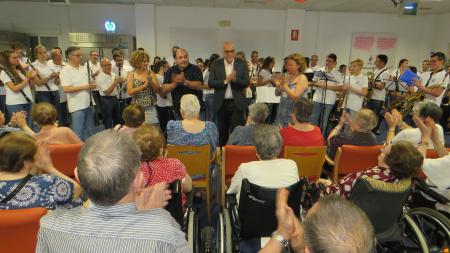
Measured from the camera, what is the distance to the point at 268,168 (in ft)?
6.21

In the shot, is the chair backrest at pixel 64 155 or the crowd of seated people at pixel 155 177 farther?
the chair backrest at pixel 64 155

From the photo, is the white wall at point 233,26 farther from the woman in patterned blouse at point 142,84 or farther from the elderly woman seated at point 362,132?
the elderly woman seated at point 362,132

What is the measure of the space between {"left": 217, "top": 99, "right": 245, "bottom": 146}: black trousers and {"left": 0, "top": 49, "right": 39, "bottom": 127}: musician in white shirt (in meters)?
3.07

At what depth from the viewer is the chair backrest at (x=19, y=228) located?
1.28 m

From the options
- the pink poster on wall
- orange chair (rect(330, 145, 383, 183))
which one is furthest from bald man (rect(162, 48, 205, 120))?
the pink poster on wall

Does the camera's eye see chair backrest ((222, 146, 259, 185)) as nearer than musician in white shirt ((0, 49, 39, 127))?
Yes

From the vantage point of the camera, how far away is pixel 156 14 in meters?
9.60

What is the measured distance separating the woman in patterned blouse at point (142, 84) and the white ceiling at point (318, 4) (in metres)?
5.40

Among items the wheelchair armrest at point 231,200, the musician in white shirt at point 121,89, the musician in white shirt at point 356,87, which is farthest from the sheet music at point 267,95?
the wheelchair armrest at point 231,200

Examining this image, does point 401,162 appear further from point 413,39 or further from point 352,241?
point 413,39

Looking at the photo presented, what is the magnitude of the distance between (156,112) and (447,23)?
36.2ft

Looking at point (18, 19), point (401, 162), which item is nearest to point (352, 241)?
point (401, 162)

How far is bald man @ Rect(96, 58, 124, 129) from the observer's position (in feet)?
16.7

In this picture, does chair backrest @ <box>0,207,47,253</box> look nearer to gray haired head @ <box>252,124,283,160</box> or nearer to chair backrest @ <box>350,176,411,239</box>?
gray haired head @ <box>252,124,283,160</box>
